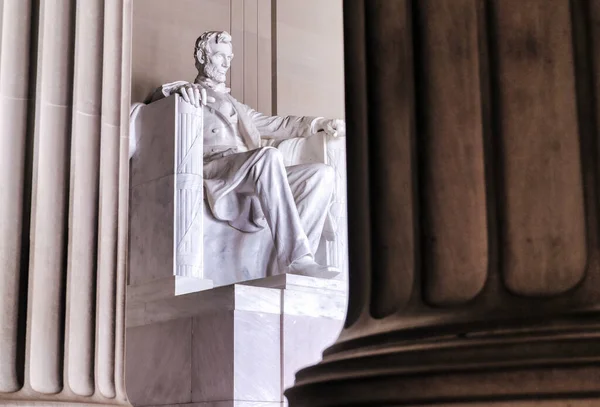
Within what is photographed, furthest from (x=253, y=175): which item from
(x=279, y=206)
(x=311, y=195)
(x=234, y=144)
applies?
(x=234, y=144)

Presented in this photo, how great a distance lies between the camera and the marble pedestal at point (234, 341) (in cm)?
669

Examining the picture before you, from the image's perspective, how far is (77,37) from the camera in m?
4.29

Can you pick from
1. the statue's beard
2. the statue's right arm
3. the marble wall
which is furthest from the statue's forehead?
the marble wall

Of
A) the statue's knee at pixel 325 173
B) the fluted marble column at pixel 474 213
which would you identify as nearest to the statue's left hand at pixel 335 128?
the statue's knee at pixel 325 173

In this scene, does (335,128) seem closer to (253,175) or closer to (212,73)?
(212,73)

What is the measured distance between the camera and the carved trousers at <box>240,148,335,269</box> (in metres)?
7.62

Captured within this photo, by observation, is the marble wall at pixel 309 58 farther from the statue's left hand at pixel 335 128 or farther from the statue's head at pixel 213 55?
the statue's head at pixel 213 55

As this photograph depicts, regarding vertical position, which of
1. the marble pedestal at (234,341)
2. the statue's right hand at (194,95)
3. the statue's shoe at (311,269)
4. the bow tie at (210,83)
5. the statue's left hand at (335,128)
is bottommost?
the marble pedestal at (234,341)

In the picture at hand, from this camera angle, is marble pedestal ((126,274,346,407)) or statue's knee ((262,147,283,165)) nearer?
marble pedestal ((126,274,346,407))

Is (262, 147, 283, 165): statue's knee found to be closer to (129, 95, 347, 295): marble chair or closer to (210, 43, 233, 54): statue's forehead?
(129, 95, 347, 295): marble chair

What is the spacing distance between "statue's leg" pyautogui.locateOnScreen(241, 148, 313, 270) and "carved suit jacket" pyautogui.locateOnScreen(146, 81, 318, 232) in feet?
0.29

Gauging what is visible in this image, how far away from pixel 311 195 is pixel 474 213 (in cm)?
628

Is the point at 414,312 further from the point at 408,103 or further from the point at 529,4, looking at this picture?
the point at 529,4

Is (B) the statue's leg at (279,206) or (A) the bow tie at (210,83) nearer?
(B) the statue's leg at (279,206)
